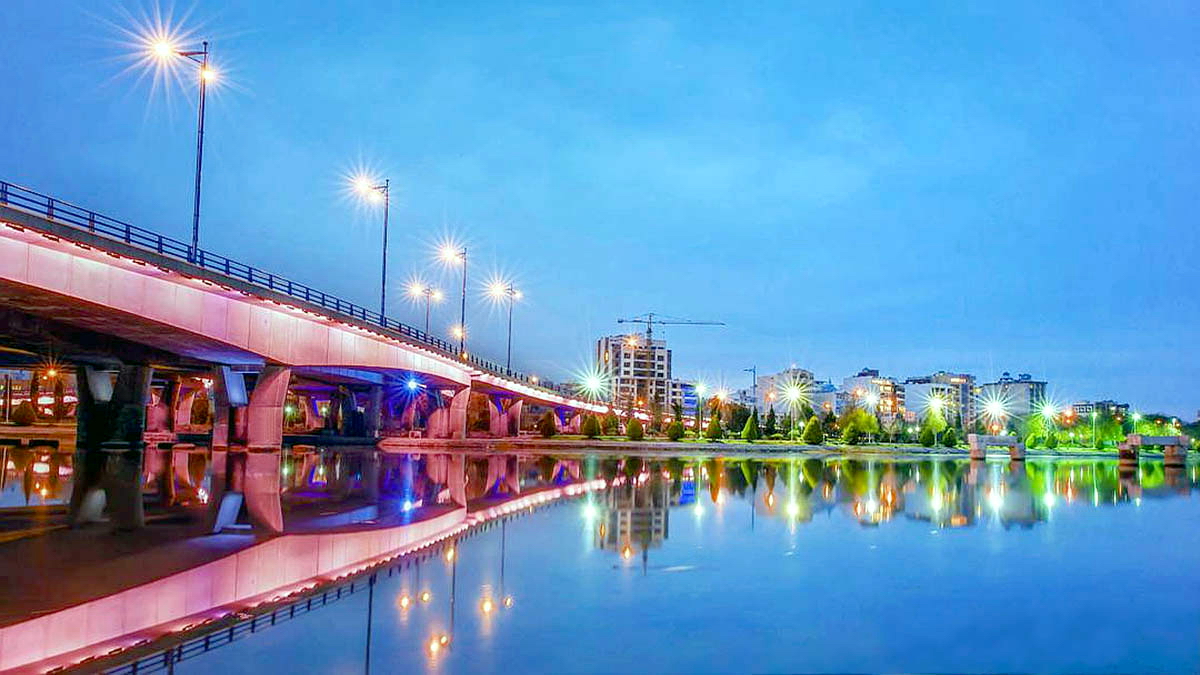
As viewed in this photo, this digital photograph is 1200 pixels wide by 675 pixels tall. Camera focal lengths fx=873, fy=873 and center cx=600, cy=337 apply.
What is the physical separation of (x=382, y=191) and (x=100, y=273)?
1126 inches

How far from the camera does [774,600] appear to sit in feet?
35.4

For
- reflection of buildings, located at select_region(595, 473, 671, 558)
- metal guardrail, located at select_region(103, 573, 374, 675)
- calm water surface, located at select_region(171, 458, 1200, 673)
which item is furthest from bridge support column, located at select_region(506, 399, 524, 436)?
metal guardrail, located at select_region(103, 573, 374, 675)

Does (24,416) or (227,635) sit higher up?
(24,416)

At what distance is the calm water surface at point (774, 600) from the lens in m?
8.12

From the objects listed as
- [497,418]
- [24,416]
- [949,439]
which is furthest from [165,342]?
[949,439]

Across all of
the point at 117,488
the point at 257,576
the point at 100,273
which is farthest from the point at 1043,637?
the point at 100,273

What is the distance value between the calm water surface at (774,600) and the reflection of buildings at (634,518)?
4.7 inches

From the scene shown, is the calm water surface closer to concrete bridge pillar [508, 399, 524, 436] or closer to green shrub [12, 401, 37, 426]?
green shrub [12, 401, 37, 426]

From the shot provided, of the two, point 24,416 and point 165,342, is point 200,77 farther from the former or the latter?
point 24,416

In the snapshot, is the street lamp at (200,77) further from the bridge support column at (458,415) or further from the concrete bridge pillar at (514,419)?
the concrete bridge pillar at (514,419)

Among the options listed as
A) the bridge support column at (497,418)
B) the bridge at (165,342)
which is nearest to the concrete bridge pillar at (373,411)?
the bridge at (165,342)

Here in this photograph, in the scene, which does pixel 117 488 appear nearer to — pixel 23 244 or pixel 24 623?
pixel 23 244

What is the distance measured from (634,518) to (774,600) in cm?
903

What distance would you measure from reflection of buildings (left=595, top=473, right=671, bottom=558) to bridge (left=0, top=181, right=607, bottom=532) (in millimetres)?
6933
